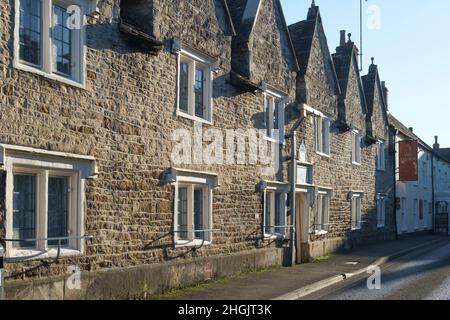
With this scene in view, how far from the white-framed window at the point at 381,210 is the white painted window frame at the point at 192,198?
18550 mm

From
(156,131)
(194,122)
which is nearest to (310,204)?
(194,122)

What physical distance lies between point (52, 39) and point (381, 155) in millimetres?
25481

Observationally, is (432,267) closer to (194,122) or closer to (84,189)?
(194,122)

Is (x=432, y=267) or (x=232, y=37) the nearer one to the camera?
(x=232, y=37)

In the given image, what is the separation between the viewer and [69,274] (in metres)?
10.4

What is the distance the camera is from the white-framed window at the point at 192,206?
13724 mm

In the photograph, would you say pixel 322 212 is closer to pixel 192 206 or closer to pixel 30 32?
pixel 192 206

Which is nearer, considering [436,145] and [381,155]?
[381,155]

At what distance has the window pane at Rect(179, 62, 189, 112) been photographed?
47.2ft

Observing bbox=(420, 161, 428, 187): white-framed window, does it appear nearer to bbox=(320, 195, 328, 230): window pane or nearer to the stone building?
the stone building

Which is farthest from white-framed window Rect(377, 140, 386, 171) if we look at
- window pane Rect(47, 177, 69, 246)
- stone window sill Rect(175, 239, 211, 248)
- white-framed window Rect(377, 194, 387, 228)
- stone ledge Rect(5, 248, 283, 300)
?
window pane Rect(47, 177, 69, 246)

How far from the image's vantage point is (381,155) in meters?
33.0

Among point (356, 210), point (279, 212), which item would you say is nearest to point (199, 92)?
point (279, 212)
